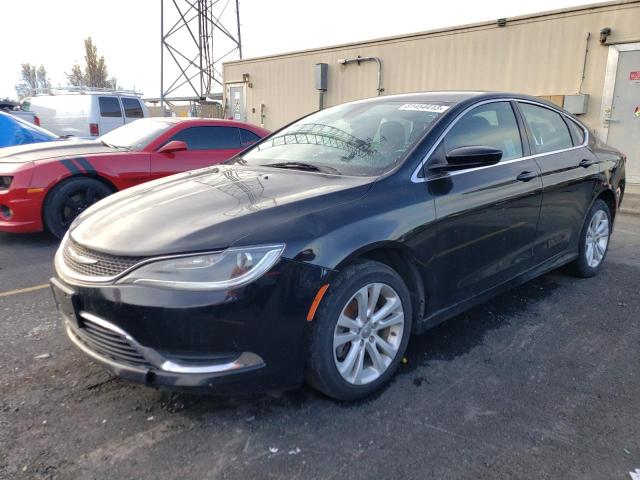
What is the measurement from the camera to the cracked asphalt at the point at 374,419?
205 cm

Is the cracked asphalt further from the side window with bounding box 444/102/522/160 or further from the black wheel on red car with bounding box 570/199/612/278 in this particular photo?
the side window with bounding box 444/102/522/160

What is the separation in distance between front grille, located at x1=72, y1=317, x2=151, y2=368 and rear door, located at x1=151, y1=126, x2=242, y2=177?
3.99 meters

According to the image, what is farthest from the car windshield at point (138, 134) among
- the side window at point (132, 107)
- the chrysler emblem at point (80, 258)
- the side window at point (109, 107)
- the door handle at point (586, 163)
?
the side window at point (132, 107)

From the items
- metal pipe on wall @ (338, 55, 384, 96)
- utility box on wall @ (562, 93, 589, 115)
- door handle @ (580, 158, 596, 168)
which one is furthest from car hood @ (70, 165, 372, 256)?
metal pipe on wall @ (338, 55, 384, 96)

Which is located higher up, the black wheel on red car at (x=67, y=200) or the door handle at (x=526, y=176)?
the door handle at (x=526, y=176)

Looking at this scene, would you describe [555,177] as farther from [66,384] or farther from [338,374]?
[66,384]

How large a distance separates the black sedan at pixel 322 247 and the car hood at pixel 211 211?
11mm

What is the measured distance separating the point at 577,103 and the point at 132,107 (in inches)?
437

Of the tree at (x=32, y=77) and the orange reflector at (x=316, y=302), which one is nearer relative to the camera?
the orange reflector at (x=316, y=302)

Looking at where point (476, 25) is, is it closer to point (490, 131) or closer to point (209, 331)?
point (490, 131)

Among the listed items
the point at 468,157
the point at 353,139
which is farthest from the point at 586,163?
the point at 353,139

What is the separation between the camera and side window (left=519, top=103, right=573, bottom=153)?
3.66m

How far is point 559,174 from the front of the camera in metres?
3.72

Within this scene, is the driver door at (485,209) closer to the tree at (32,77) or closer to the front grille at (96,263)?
the front grille at (96,263)
